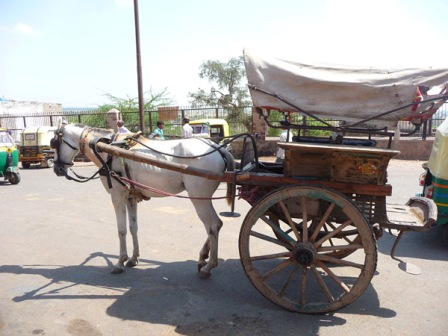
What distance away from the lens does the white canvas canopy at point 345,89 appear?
3127 mm

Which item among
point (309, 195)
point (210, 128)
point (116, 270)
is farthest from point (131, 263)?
point (210, 128)

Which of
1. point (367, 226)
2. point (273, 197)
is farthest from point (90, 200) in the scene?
point (367, 226)

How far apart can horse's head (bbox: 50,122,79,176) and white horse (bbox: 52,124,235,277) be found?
0.01 m

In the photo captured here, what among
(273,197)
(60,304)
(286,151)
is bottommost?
(60,304)

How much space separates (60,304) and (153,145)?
2007mm

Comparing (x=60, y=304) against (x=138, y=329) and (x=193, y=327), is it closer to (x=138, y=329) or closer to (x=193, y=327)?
(x=138, y=329)

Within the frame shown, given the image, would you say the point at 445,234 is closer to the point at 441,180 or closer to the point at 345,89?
the point at 441,180

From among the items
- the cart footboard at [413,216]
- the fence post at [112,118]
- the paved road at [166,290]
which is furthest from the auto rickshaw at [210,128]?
the cart footboard at [413,216]

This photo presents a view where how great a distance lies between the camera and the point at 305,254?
3283 millimetres

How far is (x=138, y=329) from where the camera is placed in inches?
127

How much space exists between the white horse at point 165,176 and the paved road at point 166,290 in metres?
0.39

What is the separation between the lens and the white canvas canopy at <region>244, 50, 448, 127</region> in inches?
123

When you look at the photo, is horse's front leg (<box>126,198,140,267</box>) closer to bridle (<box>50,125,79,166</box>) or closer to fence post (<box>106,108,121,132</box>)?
bridle (<box>50,125,79,166</box>)

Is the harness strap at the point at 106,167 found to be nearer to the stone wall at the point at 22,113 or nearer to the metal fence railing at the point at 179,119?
the metal fence railing at the point at 179,119
